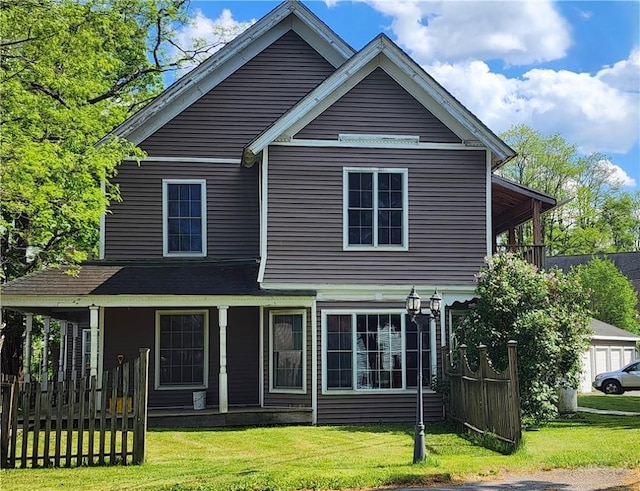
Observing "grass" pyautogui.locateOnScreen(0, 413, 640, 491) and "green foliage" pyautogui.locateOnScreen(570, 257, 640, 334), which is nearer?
"grass" pyautogui.locateOnScreen(0, 413, 640, 491)

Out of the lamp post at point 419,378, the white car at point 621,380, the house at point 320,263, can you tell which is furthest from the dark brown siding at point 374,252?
the white car at point 621,380

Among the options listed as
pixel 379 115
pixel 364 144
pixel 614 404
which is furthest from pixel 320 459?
pixel 614 404

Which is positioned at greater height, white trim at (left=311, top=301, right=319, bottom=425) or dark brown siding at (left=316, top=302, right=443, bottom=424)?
white trim at (left=311, top=301, right=319, bottom=425)

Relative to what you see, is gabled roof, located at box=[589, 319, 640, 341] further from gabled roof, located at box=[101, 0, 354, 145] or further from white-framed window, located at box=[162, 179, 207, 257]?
white-framed window, located at box=[162, 179, 207, 257]

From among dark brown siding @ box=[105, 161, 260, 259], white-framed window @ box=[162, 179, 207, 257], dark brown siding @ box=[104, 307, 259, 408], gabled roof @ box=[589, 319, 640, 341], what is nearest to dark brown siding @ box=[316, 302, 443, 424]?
dark brown siding @ box=[104, 307, 259, 408]

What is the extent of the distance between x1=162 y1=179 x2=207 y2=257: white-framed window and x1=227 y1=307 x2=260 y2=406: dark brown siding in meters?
1.86

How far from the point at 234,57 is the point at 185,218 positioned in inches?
167

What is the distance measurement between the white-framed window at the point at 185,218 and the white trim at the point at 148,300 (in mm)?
2663

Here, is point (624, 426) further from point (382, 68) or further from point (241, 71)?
point (241, 71)

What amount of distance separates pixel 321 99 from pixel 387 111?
157cm

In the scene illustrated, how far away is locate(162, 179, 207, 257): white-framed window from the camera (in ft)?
62.5

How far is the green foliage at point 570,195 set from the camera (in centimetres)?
5050

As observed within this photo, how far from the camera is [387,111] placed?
57.6 feet

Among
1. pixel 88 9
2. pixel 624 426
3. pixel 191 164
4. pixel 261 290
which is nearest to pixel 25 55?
pixel 88 9
